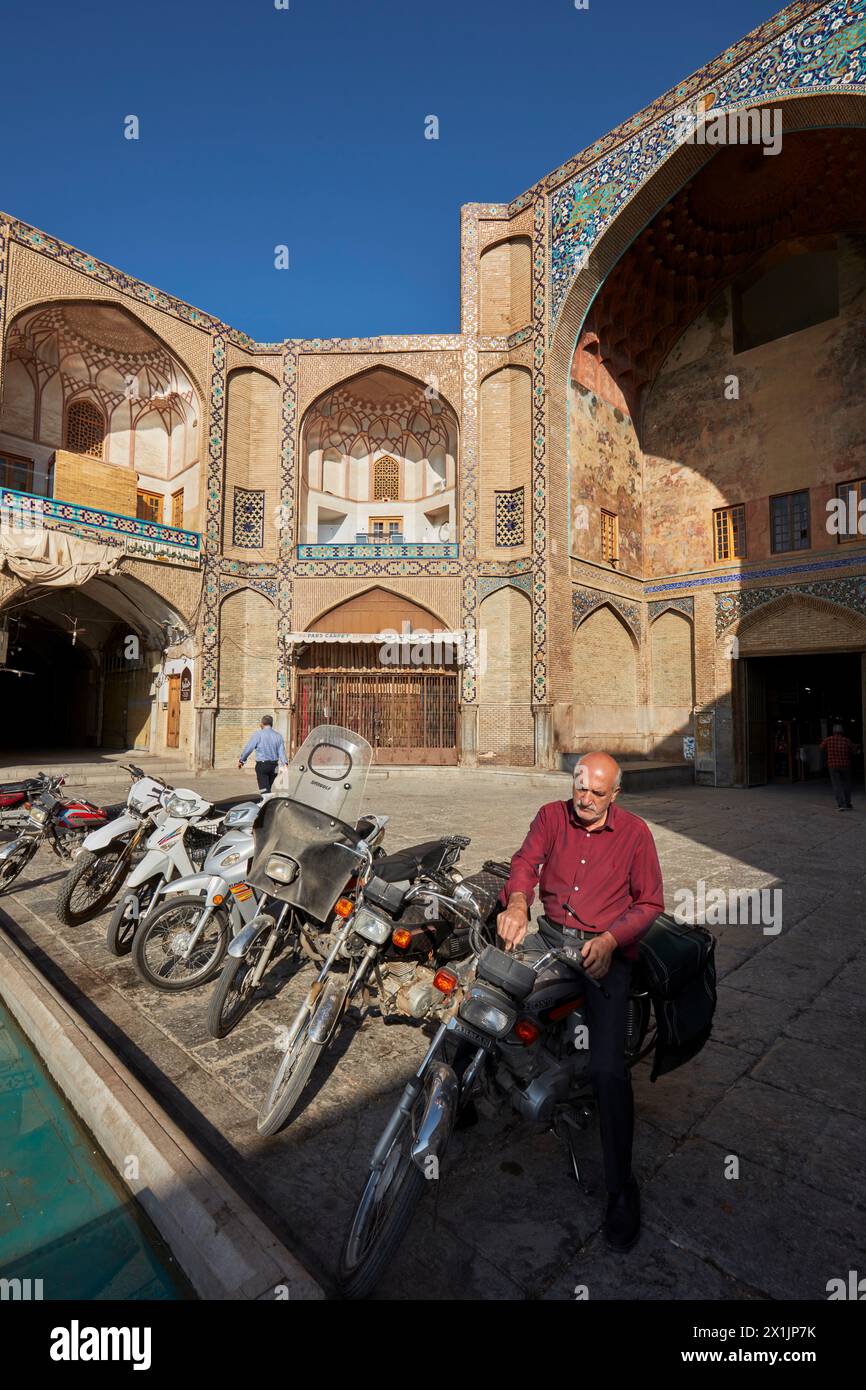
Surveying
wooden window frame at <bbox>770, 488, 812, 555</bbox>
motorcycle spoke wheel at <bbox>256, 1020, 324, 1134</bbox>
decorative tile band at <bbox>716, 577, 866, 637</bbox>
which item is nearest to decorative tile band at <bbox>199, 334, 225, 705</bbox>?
decorative tile band at <bbox>716, 577, 866, 637</bbox>

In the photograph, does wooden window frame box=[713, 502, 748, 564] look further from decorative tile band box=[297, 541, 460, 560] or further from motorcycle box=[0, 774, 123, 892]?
motorcycle box=[0, 774, 123, 892]

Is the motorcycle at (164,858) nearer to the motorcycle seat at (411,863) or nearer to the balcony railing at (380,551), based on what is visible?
the motorcycle seat at (411,863)

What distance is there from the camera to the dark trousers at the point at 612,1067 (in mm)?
1960

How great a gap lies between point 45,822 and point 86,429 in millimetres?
15984

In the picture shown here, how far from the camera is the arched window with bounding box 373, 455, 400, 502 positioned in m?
21.4

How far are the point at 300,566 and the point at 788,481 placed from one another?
13.1 meters

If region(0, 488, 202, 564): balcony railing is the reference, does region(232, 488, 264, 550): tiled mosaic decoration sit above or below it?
above

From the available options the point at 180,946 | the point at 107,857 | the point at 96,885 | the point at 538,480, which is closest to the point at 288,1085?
the point at 180,946

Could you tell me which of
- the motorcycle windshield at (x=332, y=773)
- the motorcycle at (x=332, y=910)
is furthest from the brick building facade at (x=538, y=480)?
the motorcycle at (x=332, y=910)

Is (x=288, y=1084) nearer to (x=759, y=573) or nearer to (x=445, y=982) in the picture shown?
(x=445, y=982)

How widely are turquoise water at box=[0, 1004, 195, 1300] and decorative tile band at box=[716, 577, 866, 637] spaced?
17055 mm

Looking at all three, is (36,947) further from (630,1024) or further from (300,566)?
(300,566)
